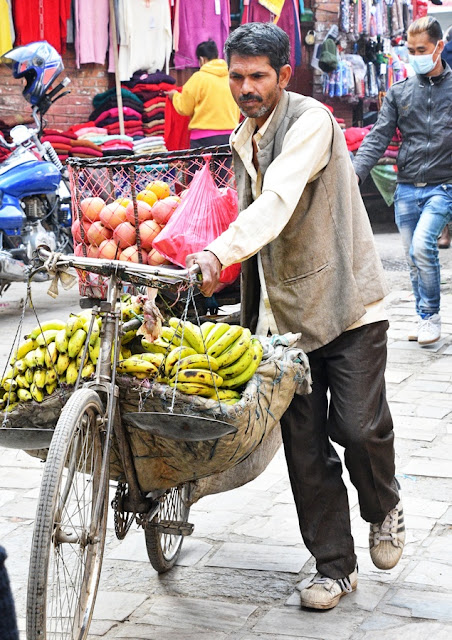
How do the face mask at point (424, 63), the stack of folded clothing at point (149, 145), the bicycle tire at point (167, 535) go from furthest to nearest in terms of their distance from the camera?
the stack of folded clothing at point (149, 145) → the face mask at point (424, 63) → the bicycle tire at point (167, 535)

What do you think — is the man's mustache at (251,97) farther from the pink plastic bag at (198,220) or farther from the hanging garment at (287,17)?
the hanging garment at (287,17)

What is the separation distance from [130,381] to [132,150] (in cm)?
918

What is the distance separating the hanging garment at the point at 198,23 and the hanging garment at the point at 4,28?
7.77ft

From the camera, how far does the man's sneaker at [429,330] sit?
7.67 m

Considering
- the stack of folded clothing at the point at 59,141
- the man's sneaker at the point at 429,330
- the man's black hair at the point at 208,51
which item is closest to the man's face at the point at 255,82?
the man's sneaker at the point at 429,330

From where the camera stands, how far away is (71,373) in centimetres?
316

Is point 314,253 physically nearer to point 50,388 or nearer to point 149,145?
point 50,388

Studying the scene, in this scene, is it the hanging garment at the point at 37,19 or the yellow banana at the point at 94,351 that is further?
the hanging garment at the point at 37,19

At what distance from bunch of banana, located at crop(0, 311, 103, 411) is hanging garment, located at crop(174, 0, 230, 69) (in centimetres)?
1058

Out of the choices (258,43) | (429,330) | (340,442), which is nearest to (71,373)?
(340,442)

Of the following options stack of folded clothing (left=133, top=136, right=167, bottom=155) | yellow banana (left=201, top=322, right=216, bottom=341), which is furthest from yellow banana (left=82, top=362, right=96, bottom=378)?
stack of folded clothing (left=133, top=136, right=167, bottom=155)

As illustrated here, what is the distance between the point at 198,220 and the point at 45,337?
1.39 metres

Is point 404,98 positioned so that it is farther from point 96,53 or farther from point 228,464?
point 96,53

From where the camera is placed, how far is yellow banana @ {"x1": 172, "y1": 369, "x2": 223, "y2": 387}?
3007 millimetres
